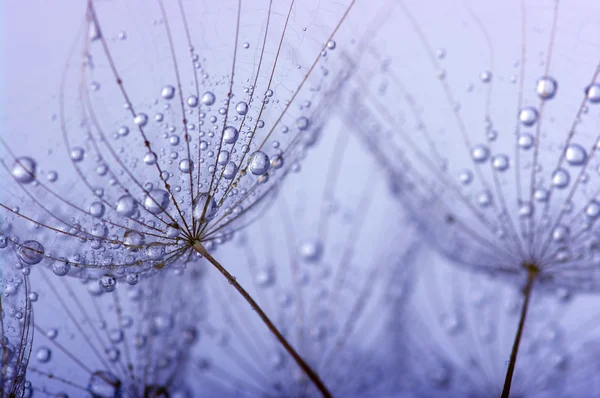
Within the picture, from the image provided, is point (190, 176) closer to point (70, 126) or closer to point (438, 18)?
point (70, 126)

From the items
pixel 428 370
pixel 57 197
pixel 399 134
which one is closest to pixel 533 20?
pixel 399 134

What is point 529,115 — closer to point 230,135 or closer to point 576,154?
point 576,154

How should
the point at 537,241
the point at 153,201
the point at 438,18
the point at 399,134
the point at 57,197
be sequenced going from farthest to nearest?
the point at 399,134
the point at 438,18
the point at 537,241
the point at 57,197
the point at 153,201

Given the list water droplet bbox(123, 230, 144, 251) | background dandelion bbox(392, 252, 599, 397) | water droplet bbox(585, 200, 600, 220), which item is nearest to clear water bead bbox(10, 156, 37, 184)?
water droplet bbox(123, 230, 144, 251)

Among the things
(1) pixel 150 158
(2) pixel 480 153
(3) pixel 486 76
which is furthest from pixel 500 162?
(1) pixel 150 158

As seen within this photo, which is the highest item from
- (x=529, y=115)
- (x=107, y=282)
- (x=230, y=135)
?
(x=529, y=115)

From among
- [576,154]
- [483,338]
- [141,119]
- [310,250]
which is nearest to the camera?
[141,119]

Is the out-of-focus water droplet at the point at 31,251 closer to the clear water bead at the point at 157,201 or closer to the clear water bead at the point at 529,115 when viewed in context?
the clear water bead at the point at 157,201
